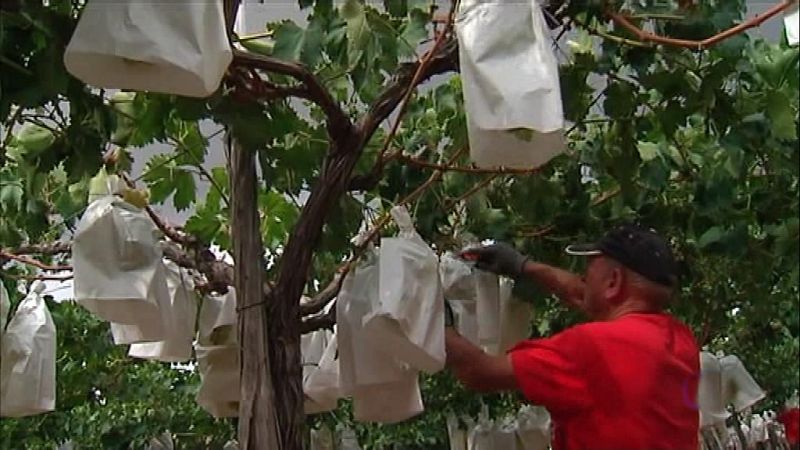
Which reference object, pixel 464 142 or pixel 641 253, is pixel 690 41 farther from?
pixel 464 142

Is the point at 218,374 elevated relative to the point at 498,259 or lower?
lower

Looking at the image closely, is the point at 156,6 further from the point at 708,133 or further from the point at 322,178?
the point at 708,133

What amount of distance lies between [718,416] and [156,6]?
309cm

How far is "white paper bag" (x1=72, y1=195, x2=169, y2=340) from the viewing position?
216cm

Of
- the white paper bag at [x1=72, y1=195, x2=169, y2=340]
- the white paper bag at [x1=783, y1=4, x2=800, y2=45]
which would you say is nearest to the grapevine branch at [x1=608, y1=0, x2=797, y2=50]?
the white paper bag at [x1=783, y1=4, x2=800, y2=45]

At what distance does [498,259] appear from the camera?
2496mm

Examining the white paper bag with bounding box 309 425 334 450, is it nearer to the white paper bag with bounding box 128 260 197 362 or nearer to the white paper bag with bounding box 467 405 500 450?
the white paper bag with bounding box 467 405 500 450

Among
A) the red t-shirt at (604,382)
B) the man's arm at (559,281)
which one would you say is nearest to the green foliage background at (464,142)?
the man's arm at (559,281)

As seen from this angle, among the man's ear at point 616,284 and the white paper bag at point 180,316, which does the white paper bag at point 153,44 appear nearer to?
the man's ear at point 616,284

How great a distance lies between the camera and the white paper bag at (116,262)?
7.09ft

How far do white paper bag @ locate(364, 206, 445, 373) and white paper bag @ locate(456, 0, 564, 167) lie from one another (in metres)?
0.41

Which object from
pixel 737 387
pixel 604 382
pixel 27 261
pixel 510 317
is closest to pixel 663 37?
pixel 604 382

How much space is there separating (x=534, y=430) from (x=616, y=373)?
3.06m

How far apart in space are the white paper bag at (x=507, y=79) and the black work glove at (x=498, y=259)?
2.31ft
